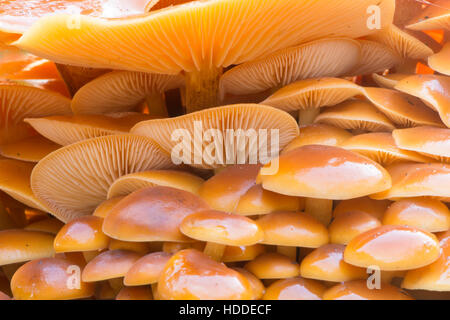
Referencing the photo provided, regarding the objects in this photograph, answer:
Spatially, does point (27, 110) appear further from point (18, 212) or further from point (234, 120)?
point (234, 120)

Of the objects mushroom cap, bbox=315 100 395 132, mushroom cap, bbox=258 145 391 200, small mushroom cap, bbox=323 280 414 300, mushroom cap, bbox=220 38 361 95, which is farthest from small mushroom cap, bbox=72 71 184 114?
small mushroom cap, bbox=323 280 414 300

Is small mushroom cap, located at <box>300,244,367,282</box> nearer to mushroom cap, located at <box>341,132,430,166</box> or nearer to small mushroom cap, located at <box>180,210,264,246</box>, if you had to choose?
small mushroom cap, located at <box>180,210,264,246</box>

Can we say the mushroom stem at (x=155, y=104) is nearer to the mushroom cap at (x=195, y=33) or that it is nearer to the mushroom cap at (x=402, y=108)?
the mushroom cap at (x=195, y=33)

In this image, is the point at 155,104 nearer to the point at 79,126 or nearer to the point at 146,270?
the point at 79,126

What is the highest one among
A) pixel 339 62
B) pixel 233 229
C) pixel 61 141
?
pixel 339 62

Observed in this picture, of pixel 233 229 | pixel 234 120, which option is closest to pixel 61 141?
pixel 234 120

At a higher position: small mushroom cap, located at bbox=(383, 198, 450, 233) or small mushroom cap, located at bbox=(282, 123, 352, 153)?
small mushroom cap, located at bbox=(282, 123, 352, 153)
